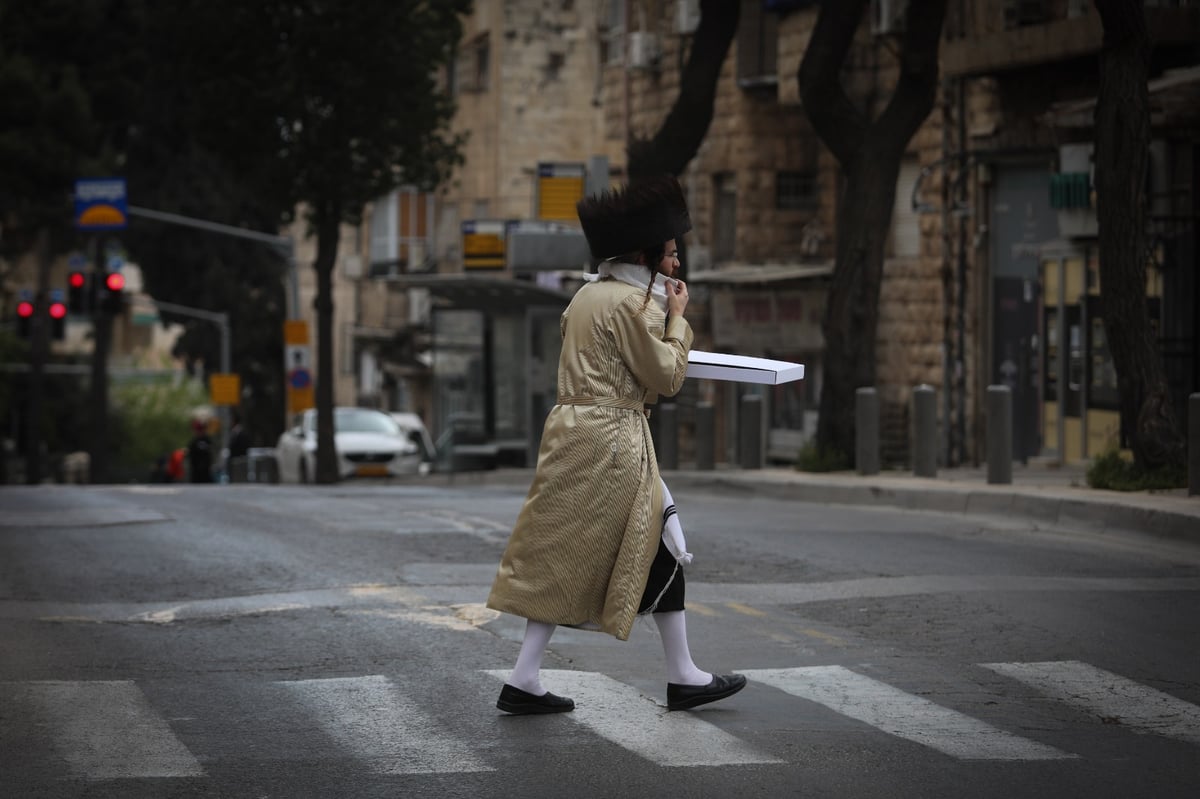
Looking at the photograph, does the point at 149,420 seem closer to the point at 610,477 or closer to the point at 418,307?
the point at 418,307

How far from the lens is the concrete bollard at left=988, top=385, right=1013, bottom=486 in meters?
18.8

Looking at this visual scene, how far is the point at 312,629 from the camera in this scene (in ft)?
32.4

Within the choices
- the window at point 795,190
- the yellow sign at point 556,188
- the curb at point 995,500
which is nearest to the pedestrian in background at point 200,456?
the yellow sign at point 556,188

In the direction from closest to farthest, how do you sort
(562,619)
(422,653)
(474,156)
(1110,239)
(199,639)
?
1. (562,619)
2. (422,653)
3. (199,639)
4. (1110,239)
5. (474,156)

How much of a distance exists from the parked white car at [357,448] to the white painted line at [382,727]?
2967cm

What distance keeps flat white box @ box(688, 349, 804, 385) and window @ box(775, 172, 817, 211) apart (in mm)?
27525

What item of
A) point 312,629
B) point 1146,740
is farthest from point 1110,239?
point 1146,740

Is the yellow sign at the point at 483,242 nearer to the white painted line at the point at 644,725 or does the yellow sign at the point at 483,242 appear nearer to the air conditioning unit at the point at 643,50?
the air conditioning unit at the point at 643,50

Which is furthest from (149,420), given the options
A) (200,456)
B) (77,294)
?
(200,456)

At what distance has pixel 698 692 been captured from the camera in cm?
751

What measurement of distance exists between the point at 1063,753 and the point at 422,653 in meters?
3.16

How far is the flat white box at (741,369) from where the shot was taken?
7.59 meters

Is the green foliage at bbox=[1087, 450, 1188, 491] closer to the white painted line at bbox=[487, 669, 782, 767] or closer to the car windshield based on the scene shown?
the white painted line at bbox=[487, 669, 782, 767]

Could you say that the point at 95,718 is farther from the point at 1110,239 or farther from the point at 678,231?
the point at 1110,239
